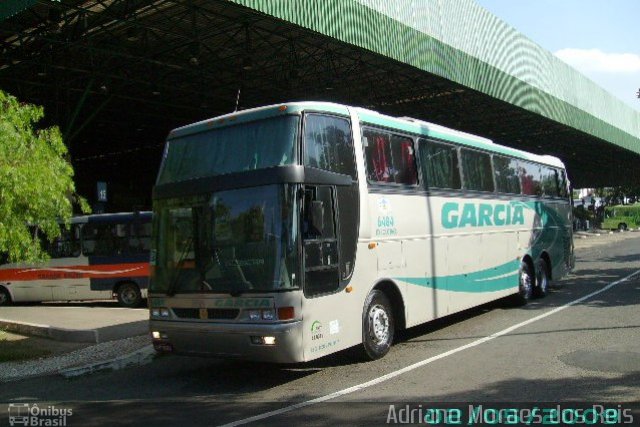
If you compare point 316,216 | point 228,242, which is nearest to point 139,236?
point 228,242

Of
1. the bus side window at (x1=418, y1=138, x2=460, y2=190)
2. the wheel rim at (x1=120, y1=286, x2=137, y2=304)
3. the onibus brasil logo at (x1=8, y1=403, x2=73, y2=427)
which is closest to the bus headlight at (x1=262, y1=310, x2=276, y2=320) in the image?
the onibus brasil logo at (x1=8, y1=403, x2=73, y2=427)

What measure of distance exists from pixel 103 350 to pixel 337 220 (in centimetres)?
509

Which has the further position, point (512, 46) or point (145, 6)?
point (512, 46)

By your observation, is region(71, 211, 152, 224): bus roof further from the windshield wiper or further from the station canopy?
the windshield wiper

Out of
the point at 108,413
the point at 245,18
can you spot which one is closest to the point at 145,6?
the point at 245,18

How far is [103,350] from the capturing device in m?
9.87

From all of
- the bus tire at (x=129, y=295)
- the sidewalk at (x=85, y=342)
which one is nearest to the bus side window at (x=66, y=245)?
the bus tire at (x=129, y=295)

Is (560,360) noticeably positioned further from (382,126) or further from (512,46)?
(512,46)

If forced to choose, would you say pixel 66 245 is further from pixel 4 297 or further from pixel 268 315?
pixel 268 315

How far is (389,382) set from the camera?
696 centimetres

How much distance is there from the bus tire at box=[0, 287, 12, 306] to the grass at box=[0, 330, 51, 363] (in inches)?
332

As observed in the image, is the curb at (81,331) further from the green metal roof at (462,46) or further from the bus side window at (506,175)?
the bus side window at (506,175)

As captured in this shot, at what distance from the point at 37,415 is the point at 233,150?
12.6 feet

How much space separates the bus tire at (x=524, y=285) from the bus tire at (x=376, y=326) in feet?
18.5
